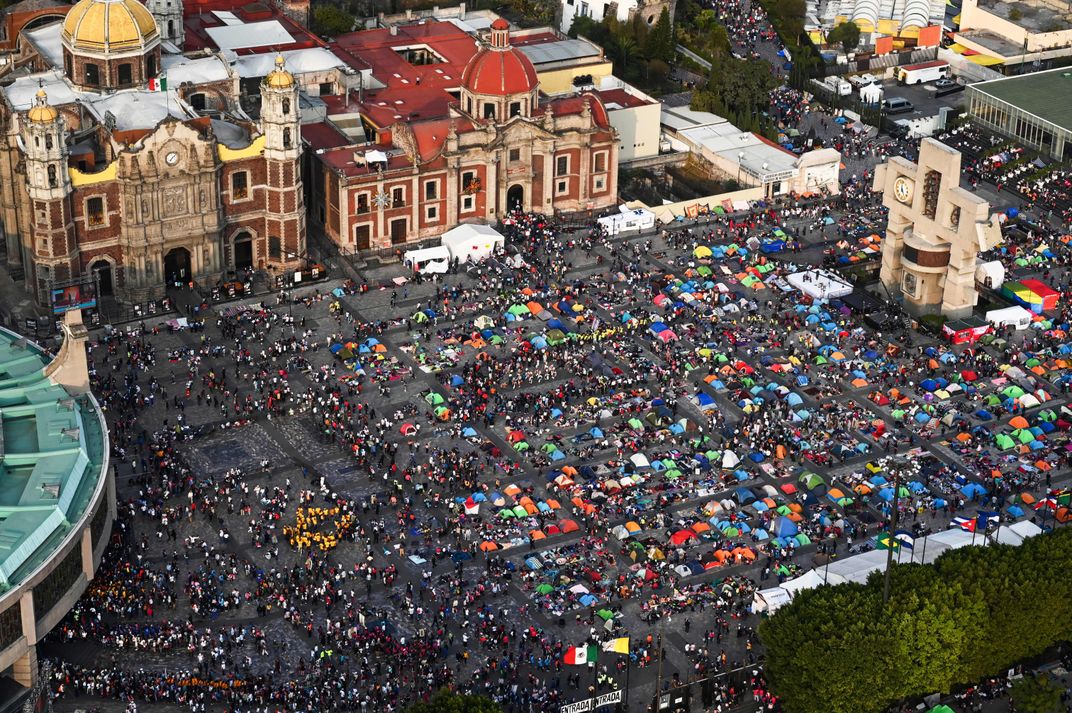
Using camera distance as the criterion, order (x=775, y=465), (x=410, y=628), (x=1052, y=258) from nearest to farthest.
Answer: (x=410, y=628), (x=775, y=465), (x=1052, y=258)

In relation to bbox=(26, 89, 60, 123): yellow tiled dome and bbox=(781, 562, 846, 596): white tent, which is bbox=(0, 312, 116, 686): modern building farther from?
bbox=(781, 562, 846, 596): white tent

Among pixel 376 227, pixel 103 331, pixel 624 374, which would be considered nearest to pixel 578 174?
pixel 376 227

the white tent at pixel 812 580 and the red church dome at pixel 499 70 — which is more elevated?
the red church dome at pixel 499 70

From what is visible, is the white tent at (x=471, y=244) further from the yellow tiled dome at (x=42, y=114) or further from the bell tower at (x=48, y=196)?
the yellow tiled dome at (x=42, y=114)

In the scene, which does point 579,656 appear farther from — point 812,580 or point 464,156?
point 464,156

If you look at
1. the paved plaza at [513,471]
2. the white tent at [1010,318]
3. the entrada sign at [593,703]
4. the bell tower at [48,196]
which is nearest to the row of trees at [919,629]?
the paved plaza at [513,471]

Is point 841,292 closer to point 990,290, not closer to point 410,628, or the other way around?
point 990,290

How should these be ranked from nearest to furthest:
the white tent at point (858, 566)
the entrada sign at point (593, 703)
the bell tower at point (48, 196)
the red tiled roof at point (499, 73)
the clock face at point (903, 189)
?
the entrada sign at point (593, 703)
the white tent at point (858, 566)
the bell tower at point (48, 196)
the clock face at point (903, 189)
the red tiled roof at point (499, 73)
